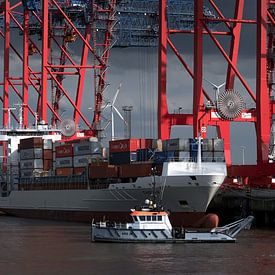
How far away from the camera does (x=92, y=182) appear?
7462 centimetres

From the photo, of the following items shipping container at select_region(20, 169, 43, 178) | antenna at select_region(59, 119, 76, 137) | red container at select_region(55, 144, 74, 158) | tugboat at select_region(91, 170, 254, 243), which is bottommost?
tugboat at select_region(91, 170, 254, 243)

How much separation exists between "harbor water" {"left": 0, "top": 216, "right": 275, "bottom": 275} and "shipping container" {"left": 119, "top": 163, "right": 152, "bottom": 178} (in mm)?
10215

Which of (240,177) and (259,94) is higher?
(259,94)

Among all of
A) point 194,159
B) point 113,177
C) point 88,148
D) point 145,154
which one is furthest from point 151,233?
point 88,148

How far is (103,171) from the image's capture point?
238 ft

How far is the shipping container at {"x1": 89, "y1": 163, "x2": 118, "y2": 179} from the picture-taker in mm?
70750

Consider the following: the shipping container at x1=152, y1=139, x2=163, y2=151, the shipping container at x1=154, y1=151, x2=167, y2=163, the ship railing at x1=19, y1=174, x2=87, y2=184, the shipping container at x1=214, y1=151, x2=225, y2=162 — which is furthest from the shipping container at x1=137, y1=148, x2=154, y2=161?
the ship railing at x1=19, y1=174, x2=87, y2=184

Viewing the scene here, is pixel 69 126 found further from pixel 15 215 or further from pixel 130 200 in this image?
pixel 130 200

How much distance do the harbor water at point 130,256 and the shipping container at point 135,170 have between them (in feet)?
33.5

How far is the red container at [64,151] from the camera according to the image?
257ft

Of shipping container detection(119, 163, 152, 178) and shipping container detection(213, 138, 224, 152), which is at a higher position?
shipping container detection(213, 138, 224, 152)

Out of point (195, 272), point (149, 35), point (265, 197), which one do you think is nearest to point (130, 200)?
point (265, 197)

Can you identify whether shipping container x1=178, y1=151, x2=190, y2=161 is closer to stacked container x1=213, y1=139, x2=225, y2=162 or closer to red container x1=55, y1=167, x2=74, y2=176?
stacked container x1=213, y1=139, x2=225, y2=162

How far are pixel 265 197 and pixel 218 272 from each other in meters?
24.0
